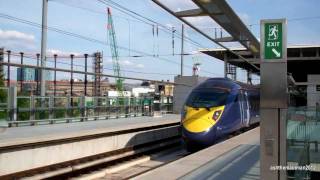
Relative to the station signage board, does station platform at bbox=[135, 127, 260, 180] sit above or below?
below

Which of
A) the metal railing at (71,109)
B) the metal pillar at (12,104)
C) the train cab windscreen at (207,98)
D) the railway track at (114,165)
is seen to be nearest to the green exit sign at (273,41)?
the railway track at (114,165)

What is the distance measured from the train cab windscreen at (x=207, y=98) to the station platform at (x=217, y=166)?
13.5 ft

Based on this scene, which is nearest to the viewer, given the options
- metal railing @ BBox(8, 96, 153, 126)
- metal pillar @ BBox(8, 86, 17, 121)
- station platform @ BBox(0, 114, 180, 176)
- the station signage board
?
the station signage board

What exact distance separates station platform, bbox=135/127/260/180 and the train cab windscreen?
13.5 feet

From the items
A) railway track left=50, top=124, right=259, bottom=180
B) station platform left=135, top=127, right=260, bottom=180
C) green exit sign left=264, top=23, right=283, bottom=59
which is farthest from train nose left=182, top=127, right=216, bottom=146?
green exit sign left=264, top=23, right=283, bottom=59

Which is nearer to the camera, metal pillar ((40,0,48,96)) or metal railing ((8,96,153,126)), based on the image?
metal railing ((8,96,153,126))

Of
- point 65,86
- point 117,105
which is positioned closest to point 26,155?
point 117,105

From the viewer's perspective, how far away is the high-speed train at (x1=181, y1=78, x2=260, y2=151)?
18.4 m

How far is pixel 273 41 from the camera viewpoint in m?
6.72

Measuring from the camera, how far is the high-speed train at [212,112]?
18391 mm

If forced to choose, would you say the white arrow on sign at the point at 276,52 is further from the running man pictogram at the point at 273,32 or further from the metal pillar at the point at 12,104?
the metal pillar at the point at 12,104

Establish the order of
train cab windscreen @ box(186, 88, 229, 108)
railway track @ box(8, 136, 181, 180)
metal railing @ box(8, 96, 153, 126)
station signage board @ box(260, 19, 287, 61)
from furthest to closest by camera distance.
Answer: metal railing @ box(8, 96, 153, 126), train cab windscreen @ box(186, 88, 229, 108), railway track @ box(8, 136, 181, 180), station signage board @ box(260, 19, 287, 61)

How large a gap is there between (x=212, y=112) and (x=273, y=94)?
12.2m

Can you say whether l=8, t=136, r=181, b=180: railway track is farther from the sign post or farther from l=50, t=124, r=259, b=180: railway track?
the sign post
